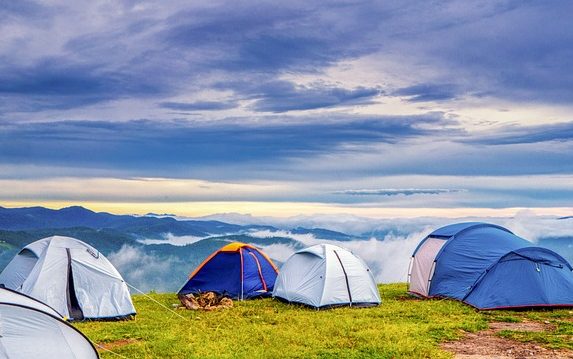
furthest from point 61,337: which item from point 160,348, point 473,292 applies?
point 473,292

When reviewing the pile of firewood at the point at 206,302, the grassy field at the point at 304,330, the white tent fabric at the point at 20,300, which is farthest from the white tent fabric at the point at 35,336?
the pile of firewood at the point at 206,302

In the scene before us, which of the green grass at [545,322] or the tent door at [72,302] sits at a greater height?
the tent door at [72,302]

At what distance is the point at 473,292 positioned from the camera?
2156cm

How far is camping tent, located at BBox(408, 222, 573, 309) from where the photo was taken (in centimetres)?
2083

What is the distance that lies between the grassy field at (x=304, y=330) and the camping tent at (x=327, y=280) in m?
0.47

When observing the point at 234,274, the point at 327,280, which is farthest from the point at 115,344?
the point at 234,274

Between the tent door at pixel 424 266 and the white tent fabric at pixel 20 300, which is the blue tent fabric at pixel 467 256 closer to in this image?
the tent door at pixel 424 266

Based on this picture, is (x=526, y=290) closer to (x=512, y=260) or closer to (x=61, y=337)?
(x=512, y=260)

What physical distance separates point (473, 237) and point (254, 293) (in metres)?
8.43

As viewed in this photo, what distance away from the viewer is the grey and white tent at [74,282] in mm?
17969

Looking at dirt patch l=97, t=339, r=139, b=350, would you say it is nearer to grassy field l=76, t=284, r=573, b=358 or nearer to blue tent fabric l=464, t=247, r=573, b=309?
grassy field l=76, t=284, r=573, b=358

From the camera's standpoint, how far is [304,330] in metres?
16.8

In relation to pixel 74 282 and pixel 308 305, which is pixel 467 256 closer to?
pixel 308 305

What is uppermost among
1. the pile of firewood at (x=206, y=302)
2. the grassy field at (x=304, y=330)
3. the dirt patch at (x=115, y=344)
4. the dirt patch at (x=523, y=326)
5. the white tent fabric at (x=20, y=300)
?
the white tent fabric at (x=20, y=300)
